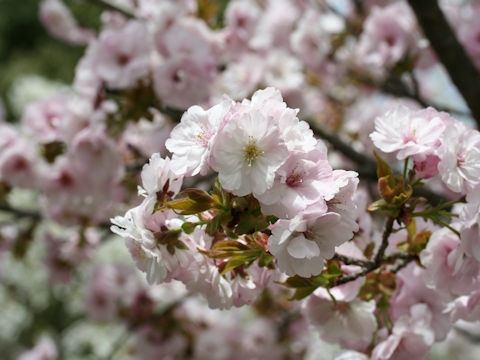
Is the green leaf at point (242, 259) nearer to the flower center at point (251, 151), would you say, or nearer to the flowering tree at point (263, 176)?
the flowering tree at point (263, 176)

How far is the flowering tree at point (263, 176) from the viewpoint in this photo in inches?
21.4

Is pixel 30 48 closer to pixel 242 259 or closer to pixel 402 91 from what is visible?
pixel 402 91

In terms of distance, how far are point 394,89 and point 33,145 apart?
122cm

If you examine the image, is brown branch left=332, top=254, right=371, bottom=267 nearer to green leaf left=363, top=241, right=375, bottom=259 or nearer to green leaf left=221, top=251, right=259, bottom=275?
green leaf left=363, top=241, right=375, bottom=259

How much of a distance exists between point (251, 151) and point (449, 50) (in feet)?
2.70

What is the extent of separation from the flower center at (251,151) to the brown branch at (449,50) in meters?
0.79

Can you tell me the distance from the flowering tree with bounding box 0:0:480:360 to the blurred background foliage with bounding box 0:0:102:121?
4.32 m

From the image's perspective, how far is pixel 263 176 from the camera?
0.51 m

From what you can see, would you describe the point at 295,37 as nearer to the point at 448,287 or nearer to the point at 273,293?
the point at 273,293

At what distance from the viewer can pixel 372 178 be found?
1312mm

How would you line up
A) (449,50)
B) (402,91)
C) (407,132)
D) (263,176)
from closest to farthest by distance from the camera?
1. (263,176)
2. (407,132)
3. (449,50)
4. (402,91)

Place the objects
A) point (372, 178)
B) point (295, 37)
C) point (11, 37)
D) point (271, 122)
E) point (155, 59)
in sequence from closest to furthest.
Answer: point (271, 122) < point (372, 178) < point (155, 59) < point (295, 37) < point (11, 37)

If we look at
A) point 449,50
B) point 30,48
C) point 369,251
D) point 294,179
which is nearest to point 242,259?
point 294,179

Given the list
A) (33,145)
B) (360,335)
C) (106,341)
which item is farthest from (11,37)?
(360,335)
